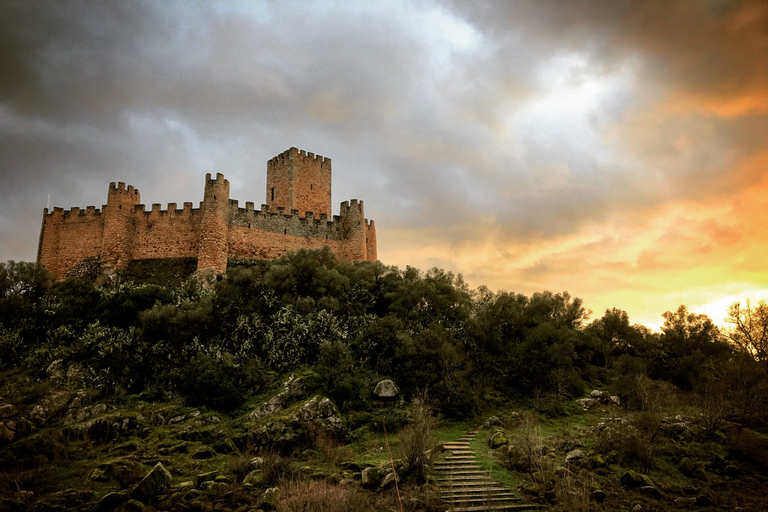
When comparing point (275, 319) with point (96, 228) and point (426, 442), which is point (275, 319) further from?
point (96, 228)

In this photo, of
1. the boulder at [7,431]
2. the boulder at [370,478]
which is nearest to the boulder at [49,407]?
the boulder at [7,431]

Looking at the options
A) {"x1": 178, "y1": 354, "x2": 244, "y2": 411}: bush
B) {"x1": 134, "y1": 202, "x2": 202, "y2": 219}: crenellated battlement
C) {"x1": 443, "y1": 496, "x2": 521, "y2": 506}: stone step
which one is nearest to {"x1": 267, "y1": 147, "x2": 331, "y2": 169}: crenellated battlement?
{"x1": 134, "y1": 202, "x2": 202, "y2": 219}: crenellated battlement

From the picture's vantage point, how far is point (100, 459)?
67.1 feet

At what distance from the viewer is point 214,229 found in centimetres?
3609

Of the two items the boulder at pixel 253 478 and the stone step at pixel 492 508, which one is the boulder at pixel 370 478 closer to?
the stone step at pixel 492 508

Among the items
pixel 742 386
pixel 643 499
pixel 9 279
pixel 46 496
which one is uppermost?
pixel 9 279

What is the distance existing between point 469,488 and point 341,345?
36.5 feet

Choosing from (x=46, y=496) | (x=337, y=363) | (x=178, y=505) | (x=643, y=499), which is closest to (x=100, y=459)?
(x=46, y=496)

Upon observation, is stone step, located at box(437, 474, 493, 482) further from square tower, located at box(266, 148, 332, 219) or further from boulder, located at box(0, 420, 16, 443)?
square tower, located at box(266, 148, 332, 219)

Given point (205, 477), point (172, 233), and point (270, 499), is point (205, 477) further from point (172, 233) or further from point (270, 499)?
point (172, 233)

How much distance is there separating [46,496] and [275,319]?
607 inches

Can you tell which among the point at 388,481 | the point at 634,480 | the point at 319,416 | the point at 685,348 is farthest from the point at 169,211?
the point at 685,348

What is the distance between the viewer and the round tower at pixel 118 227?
119 feet

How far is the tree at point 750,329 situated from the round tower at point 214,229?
38289 mm
